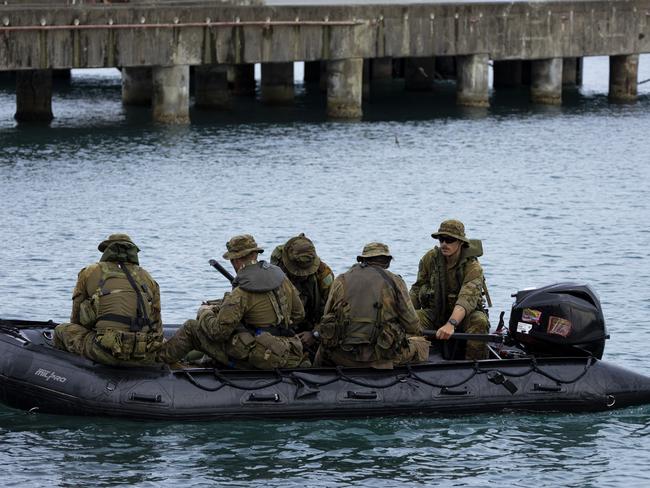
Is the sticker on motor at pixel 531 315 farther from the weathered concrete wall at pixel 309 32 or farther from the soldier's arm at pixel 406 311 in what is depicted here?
the weathered concrete wall at pixel 309 32

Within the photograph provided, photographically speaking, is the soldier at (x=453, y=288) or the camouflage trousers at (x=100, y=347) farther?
the soldier at (x=453, y=288)

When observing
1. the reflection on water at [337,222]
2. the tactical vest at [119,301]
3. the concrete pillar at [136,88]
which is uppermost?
the concrete pillar at [136,88]

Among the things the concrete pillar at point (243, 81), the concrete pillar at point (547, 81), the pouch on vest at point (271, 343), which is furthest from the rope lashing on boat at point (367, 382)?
the concrete pillar at point (243, 81)

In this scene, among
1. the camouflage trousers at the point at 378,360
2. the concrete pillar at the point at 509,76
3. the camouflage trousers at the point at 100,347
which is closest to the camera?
the camouflage trousers at the point at 100,347

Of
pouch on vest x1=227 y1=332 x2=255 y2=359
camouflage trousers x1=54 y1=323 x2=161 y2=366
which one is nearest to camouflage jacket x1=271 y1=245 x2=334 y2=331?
pouch on vest x1=227 y1=332 x2=255 y2=359

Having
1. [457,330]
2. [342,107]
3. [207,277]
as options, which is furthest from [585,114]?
[457,330]

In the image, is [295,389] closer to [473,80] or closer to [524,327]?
[524,327]

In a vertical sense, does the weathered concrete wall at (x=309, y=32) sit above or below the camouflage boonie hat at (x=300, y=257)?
above

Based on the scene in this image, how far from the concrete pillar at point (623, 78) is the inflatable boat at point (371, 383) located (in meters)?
42.8

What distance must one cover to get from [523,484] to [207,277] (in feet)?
41.5

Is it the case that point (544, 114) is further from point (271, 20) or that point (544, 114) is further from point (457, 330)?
point (457, 330)

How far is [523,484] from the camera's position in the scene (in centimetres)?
1561

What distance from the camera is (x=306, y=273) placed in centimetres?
1691

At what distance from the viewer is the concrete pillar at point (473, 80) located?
54156mm
